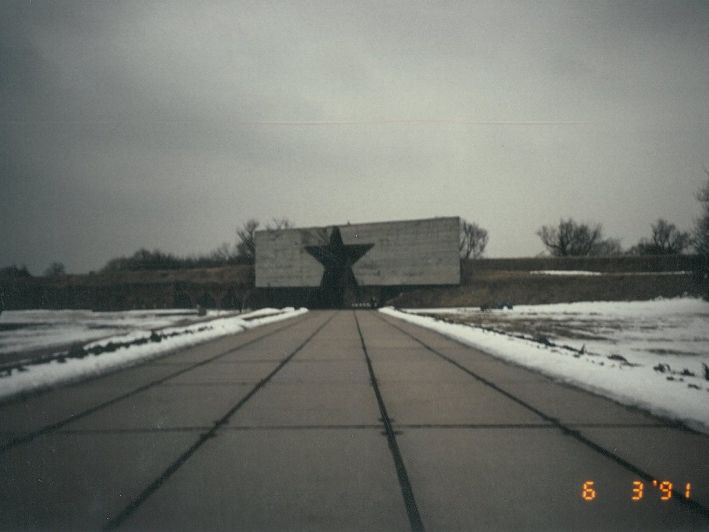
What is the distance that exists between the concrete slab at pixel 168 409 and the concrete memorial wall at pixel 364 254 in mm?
37034

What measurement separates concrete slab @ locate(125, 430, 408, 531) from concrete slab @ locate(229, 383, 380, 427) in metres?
0.60

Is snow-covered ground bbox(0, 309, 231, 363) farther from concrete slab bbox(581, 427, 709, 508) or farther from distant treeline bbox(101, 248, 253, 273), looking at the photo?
distant treeline bbox(101, 248, 253, 273)

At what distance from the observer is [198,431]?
4.24 metres

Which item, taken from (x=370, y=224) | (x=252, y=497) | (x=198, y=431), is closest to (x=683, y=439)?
(x=252, y=497)

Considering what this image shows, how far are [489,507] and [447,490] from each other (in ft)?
1.03

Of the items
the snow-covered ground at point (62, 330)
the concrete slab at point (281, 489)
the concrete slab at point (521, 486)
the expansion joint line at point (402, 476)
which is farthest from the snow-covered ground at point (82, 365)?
the concrete slab at point (521, 486)

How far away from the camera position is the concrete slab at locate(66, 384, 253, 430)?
449cm

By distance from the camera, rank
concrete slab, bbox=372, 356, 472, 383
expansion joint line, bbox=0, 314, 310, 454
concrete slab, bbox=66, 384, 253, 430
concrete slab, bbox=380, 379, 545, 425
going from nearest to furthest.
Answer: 1. expansion joint line, bbox=0, 314, 310, 454
2. concrete slab, bbox=66, 384, 253, 430
3. concrete slab, bbox=380, 379, 545, 425
4. concrete slab, bbox=372, 356, 472, 383

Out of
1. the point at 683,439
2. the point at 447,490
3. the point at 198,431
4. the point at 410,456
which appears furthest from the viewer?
the point at 198,431

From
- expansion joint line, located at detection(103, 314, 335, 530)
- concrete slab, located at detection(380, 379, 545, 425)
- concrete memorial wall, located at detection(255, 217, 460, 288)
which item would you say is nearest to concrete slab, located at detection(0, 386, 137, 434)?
expansion joint line, located at detection(103, 314, 335, 530)

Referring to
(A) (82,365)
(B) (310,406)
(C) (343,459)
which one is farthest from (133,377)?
(C) (343,459)

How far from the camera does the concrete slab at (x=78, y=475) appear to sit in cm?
265

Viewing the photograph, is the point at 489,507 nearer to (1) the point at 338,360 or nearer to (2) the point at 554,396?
(2) the point at 554,396

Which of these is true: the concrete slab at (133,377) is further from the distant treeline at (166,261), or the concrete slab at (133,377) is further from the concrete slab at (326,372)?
the distant treeline at (166,261)
